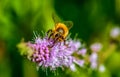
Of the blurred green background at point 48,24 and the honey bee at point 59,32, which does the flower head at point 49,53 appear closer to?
the honey bee at point 59,32

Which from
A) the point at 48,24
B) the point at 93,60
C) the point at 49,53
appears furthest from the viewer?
the point at 48,24

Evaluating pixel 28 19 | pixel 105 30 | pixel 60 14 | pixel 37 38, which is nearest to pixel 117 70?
pixel 105 30

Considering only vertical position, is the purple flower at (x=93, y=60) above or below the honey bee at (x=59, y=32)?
below

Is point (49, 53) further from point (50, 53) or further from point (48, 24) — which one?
point (48, 24)

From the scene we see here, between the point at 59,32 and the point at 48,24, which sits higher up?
the point at 48,24

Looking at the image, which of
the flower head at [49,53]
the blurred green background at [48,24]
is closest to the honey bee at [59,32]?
the flower head at [49,53]

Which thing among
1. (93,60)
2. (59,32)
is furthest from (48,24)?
(59,32)

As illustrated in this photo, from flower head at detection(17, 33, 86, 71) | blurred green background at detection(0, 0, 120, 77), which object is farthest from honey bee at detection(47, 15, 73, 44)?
blurred green background at detection(0, 0, 120, 77)
